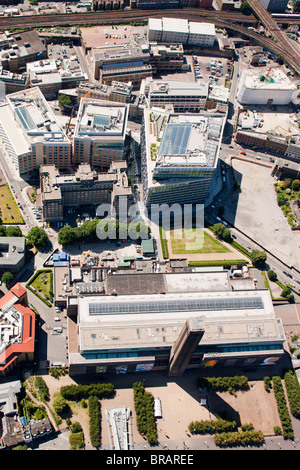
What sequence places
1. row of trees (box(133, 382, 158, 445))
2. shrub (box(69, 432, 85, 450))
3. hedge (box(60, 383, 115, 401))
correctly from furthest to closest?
hedge (box(60, 383, 115, 401)) < row of trees (box(133, 382, 158, 445)) < shrub (box(69, 432, 85, 450))

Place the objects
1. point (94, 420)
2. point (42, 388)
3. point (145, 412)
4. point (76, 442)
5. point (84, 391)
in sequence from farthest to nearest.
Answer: point (84, 391)
point (42, 388)
point (145, 412)
point (94, 420)
point (76, 442)

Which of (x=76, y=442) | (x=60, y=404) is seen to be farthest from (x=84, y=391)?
(x=76, y=442)

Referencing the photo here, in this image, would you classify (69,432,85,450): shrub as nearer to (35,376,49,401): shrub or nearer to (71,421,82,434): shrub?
(71,421,82,434): shrub

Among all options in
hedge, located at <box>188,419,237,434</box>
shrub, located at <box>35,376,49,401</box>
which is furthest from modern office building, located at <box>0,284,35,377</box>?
hedge, located at <box>188,419,237,434</box>

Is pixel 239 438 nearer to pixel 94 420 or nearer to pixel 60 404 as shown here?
pixel 94 420

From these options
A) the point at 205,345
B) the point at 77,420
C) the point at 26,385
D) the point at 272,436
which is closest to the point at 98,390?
the point at 77,420

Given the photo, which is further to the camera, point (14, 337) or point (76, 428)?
point (14, 337)

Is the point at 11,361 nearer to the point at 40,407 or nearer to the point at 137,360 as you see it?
the point at 40,407

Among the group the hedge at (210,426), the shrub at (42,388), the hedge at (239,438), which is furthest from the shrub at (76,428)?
the hedge at (239,438)
